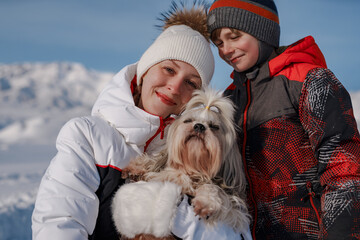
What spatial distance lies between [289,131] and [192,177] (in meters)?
0.88

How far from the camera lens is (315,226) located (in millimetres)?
3062

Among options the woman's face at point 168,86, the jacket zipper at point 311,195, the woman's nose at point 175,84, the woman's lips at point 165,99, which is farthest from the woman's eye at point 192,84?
the jacket zipper at point 311,195

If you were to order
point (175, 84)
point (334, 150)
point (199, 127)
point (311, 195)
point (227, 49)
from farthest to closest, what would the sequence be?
1. point (227, 49)
2. point (175, 84)
3. point (311, 195)
4. point (199, 127)
5. point (334, 150)

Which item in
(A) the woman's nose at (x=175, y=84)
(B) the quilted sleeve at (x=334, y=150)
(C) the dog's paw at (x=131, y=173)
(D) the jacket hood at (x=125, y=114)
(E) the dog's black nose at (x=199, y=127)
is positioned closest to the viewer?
→ (B) the quilted sleeve at (x=334, y=150)

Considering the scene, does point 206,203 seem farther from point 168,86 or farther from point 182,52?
point 182,52

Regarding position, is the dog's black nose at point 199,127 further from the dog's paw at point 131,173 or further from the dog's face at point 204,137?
the dog's paw at point 131,173

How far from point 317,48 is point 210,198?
1794mm

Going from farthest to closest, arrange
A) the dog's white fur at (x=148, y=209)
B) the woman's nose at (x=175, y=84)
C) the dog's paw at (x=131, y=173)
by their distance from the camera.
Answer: the woman's nose at (x=175, y=84) < the dog's paw at (x=131, y=173) < the dog's white fur at (x=148, y=209)

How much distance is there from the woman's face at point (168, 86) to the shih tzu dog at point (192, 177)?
228 mm

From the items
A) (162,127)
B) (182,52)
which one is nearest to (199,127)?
(162,127)

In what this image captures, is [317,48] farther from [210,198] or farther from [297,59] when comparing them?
[210,198]

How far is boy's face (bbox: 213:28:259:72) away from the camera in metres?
3.42

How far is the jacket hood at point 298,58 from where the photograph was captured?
10.6 feet

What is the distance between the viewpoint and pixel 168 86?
3.41 metres
